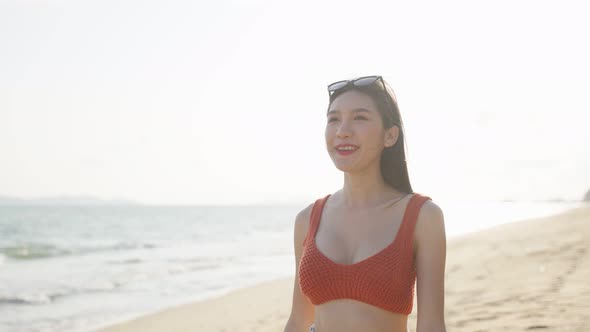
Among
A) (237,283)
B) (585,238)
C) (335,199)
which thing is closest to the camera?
(335,199)

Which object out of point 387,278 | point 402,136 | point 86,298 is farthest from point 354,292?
point 86,298

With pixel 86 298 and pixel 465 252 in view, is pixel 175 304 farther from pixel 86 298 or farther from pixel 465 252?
pixel 465 252

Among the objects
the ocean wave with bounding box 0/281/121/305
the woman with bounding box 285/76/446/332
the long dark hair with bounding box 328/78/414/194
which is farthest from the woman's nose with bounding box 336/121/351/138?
the ocean wave with bounding box 0/281/121/305

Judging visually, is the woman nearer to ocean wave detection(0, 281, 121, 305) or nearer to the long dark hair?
the long dark hair

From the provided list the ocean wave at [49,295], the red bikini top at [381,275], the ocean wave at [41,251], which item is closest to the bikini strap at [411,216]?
the red bikini top at [381,275]

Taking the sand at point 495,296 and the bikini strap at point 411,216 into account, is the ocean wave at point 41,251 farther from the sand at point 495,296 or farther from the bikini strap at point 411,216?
the bikini strap at point 411,216

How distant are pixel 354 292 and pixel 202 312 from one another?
7.69 m

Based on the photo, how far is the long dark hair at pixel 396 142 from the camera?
2.59 metres

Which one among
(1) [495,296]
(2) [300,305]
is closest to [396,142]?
(2) [300,305]

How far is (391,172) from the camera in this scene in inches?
106

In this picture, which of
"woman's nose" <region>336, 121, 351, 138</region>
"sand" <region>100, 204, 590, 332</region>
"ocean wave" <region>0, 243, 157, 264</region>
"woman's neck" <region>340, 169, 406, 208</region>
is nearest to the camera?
"woman's nose" <region>336, 121, 351, 138</region>

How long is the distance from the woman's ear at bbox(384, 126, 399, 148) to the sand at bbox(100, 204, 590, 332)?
2.88 m

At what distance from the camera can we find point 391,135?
8.61 feet

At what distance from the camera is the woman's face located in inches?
101
